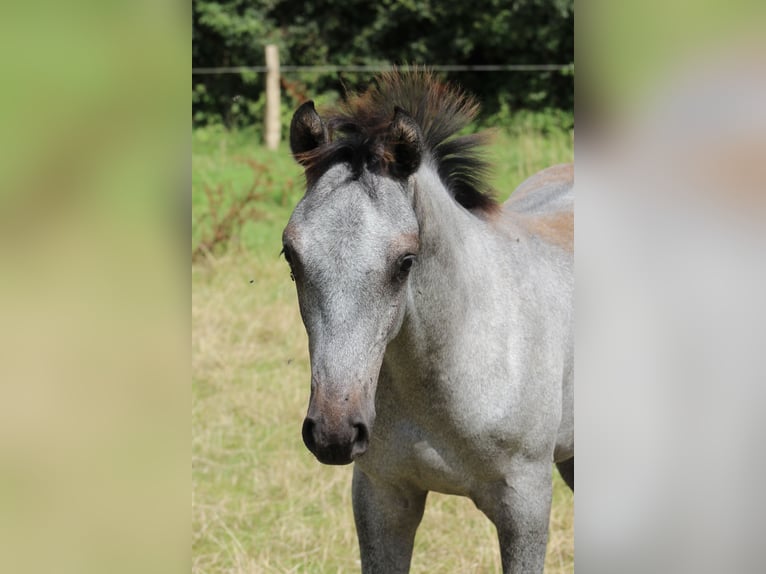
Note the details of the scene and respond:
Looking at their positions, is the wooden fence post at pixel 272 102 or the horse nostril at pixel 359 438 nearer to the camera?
the horse nostril at pixel 359 438

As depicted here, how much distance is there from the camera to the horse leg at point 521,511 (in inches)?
102

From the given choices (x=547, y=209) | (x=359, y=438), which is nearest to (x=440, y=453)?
(x=359, y=438)

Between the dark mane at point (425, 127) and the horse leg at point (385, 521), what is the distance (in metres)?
0.86

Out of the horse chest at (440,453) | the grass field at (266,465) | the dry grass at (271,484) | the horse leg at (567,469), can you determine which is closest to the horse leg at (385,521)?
the horse chest at (440,453)

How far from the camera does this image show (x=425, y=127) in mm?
2561

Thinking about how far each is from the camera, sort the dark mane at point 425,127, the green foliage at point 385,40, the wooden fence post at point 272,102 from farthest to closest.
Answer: the green foliage at point 385,40, the wooden fence post at point 272,102, the dark mane at point 425,127

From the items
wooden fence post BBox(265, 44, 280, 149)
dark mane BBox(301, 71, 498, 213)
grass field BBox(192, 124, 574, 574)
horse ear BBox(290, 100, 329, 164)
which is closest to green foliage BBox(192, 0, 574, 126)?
wooden fence post BBox(265, 44, 280, 149)

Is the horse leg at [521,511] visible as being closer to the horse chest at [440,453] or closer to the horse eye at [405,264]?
the horse chest at [440,453]

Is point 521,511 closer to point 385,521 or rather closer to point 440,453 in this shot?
point 440,453

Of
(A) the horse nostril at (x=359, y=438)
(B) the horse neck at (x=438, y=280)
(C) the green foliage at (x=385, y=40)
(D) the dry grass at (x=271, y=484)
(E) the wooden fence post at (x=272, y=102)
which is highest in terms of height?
(C) the green foliage at (x=385, y=40)

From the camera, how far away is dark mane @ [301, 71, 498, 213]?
221cm

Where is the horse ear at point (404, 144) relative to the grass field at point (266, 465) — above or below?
above
